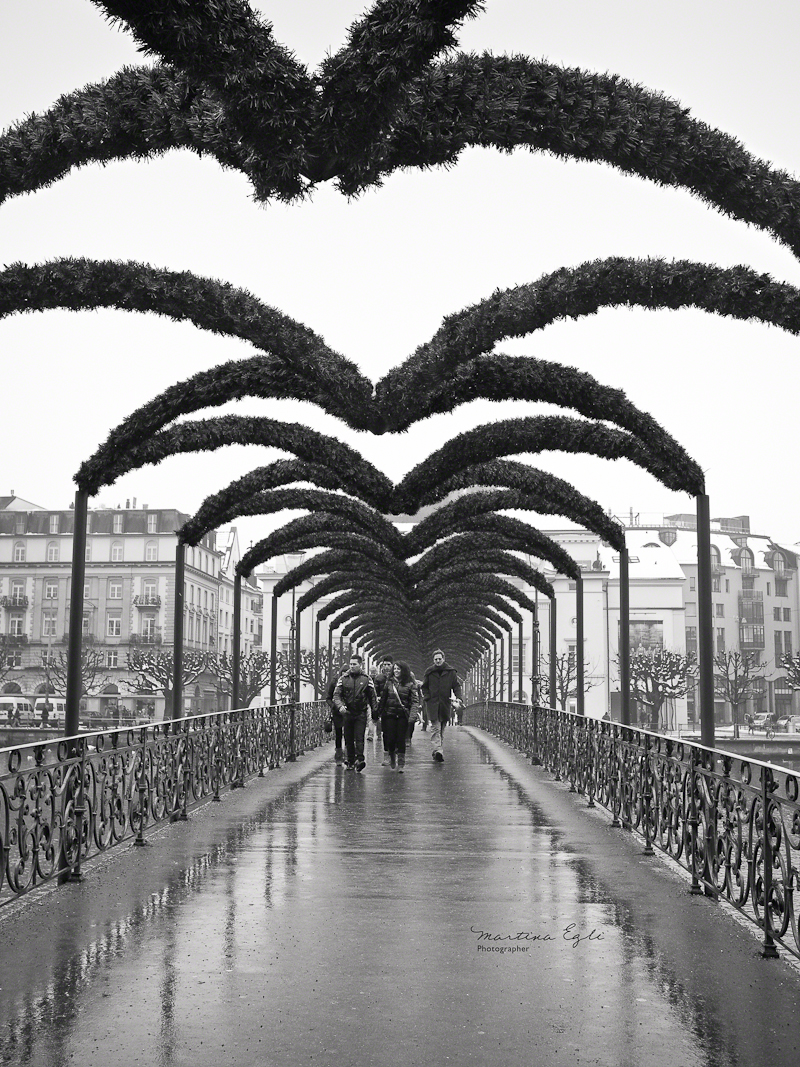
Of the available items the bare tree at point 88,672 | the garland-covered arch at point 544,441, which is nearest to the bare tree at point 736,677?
the bare tree at point 88,672

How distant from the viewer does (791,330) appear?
8.95m

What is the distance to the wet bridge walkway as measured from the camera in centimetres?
445

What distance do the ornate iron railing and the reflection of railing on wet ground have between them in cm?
414

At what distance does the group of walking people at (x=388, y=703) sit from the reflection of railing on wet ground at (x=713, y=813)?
14.7 ft

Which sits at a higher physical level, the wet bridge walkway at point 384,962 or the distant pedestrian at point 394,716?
the distant pedestrian at point 394,716

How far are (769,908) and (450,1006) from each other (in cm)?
200

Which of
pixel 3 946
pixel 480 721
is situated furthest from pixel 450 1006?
pixel 480 721

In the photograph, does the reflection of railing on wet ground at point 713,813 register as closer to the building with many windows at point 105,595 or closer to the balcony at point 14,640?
the building with many windows at point 105,595

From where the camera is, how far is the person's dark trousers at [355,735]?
1716cm

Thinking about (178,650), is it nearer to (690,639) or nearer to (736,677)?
(736,677)

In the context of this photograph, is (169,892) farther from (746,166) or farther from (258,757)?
(258,757)

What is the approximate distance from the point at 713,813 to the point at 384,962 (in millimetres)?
2668

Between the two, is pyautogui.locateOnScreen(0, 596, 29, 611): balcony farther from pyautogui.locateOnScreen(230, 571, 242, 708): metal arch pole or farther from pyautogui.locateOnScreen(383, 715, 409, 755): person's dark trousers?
pyautogui.locateOnScreen(383, 715, 409, 755): person's dark trousers

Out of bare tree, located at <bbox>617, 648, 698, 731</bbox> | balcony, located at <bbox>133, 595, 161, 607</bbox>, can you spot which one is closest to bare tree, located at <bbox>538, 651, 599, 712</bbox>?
bare tree, located at <bbox>617, 648, 698, 731</bbox>
